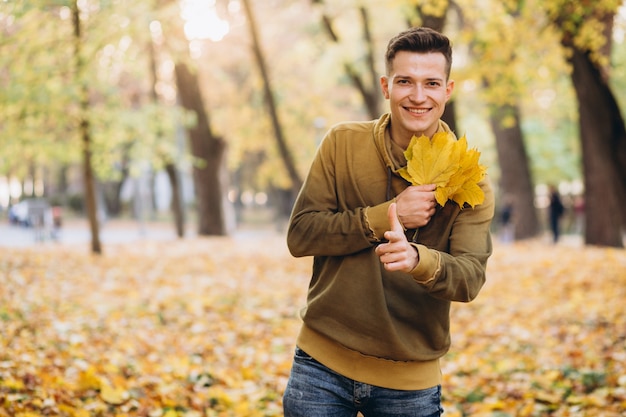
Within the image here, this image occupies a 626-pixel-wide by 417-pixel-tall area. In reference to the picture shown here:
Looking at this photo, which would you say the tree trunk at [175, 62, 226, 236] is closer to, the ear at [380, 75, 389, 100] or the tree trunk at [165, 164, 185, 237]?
the tree trunk at [165, 164, 185, 237]

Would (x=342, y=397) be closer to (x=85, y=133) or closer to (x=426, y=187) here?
(x=426, y=187)

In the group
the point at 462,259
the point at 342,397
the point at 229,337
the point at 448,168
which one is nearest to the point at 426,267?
the point at 462,259

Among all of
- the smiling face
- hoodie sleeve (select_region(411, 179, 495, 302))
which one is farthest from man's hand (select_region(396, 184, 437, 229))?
the smiling face

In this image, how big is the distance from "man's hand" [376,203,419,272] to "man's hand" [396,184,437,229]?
0.15 meters

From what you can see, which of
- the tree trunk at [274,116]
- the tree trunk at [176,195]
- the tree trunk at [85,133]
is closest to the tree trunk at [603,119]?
the tree trunk at [85,133]

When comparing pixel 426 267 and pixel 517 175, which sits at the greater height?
pixel 517 175

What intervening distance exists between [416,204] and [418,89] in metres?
0.42

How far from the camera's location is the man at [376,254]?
8.68ft

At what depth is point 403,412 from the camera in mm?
2727

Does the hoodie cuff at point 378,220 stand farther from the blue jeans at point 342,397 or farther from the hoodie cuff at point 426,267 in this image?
the blue jeans at point 342,397

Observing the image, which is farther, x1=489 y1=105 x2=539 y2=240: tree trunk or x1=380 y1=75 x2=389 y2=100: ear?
x1=489 y1=105 x2=539 y2=240: tree trunk

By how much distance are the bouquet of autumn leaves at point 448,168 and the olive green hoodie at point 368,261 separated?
0.28ft

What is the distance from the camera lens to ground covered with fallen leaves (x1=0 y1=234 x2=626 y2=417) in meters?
5.45

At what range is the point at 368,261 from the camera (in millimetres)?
2691
